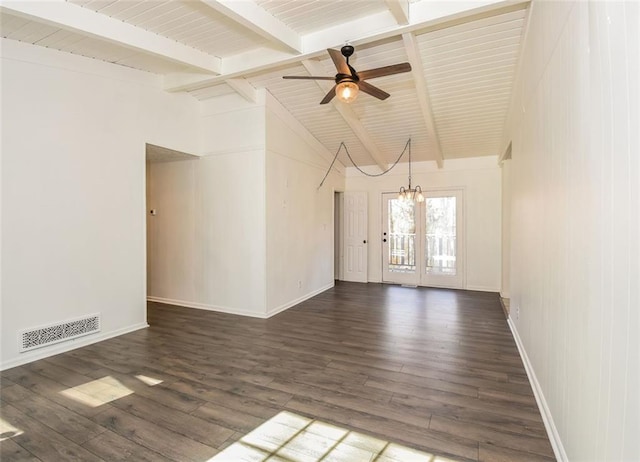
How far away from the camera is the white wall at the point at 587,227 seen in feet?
3.95

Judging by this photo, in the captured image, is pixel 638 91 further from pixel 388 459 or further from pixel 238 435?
pixel 238 435

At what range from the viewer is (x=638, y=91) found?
1.13m

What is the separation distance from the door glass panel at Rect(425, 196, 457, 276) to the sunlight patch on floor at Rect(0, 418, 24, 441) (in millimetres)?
6786

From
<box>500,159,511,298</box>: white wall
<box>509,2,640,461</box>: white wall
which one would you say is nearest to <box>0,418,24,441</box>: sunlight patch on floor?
<box>509,2,640,461</box>: white wall

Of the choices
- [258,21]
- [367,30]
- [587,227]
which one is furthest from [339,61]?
[587,227]

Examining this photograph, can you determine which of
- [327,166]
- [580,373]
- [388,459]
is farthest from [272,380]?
[327,166]

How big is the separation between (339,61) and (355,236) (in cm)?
524

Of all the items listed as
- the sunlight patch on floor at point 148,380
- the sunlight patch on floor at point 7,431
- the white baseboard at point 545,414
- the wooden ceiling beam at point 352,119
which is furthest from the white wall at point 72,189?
the white baseboard at point 545,414

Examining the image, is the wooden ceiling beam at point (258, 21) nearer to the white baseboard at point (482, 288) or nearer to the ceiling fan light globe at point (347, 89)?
the ceiling fan light globe at point (347, 89)

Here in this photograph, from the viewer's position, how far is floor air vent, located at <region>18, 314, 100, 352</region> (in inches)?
133

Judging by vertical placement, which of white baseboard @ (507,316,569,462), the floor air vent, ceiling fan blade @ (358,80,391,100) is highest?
ceiling fan blade @ (358,80,391,100)

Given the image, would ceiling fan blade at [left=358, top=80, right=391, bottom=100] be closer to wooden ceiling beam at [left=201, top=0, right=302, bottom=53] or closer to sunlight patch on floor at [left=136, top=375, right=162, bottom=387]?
wooden ceiling beam at [left=201, top=0, right=302, bottom=53]

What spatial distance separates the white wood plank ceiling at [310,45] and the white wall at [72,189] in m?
0.33

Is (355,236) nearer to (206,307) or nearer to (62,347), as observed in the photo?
(206,307)
